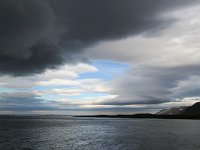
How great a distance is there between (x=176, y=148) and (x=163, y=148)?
316cm

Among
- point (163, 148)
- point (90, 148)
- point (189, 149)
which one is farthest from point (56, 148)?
point (189, 149)

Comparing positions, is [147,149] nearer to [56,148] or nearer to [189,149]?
[189,149]

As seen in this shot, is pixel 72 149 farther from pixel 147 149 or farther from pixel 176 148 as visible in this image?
pixel 176 148

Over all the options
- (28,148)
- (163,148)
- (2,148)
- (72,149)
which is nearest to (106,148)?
(72,149)

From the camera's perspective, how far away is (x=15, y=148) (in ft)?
211

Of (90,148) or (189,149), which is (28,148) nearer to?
(90,148)

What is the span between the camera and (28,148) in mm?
64875

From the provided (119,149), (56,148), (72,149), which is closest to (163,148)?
(119,149)

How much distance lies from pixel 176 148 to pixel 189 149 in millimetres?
2977

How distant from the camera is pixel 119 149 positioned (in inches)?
2554

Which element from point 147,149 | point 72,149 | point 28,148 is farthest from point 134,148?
point 28,148

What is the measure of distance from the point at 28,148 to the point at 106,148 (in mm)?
18610

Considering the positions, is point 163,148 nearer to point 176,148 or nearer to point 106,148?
point 176,148

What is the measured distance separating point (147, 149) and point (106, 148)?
9.98 metres
